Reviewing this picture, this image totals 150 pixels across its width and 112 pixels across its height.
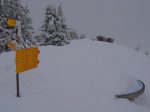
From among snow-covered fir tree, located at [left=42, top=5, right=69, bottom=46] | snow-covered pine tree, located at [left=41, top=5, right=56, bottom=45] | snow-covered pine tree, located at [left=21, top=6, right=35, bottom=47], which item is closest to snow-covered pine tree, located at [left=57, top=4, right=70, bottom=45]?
snow-covered fir tree, located at [left=42, top=5, right=69, bottom=46]

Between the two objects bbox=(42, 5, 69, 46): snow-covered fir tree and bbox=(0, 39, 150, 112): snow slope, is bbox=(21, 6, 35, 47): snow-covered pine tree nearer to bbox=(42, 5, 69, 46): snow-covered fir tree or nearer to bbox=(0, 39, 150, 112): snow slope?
bbox=(42, 5, 69, 46): snow-covered fir tree

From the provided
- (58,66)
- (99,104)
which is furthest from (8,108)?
(58,66)

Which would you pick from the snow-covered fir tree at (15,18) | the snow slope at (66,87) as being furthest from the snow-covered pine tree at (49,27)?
the snow slope at (66,87)

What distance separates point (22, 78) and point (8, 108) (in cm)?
204

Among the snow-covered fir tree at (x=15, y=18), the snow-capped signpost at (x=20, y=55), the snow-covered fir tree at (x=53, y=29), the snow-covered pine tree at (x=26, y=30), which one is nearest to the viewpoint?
the snow-capped signpost at (x=20, y=55)

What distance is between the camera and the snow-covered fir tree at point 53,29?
26250mm

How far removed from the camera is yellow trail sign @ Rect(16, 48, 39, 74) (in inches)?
244

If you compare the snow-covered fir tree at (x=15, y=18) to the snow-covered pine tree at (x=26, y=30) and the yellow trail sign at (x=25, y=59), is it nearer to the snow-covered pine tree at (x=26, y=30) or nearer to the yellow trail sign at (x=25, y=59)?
the snow-covered pine tree at (x=26, y=30)

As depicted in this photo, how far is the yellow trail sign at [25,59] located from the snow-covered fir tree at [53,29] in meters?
18.9

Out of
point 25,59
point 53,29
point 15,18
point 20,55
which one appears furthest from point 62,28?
point 20,55

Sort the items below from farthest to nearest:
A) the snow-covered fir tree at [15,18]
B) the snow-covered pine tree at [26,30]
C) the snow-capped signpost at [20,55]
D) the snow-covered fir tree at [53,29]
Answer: the snow-covered fir tree at [53,29] → the snow-covered pine tree at [26,30] → the snow-covered fir tree at [15,18] → the snow-capped signpost at [20,55]

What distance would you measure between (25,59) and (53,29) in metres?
20.3

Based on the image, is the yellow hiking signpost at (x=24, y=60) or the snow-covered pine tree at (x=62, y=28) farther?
the snow-covered pine tree at (x=62, y=28)

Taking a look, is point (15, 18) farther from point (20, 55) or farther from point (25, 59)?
point (20, 55)
